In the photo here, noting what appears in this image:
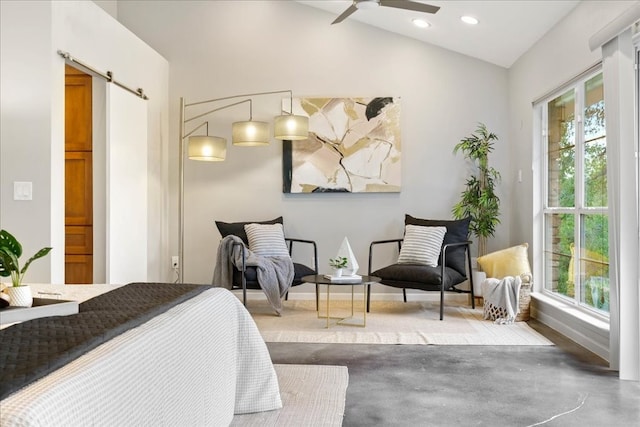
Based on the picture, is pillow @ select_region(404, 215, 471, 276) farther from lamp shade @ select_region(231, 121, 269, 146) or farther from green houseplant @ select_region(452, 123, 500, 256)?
lamp shade @ select_region(231, 121, 269, 146)

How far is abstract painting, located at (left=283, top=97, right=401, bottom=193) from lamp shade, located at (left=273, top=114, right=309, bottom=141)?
718 mm

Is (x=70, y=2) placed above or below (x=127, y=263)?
above

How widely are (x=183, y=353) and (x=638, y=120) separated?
9.87ft

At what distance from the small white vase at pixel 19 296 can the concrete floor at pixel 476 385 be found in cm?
143

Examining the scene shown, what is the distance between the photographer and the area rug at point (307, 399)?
8.93 ft

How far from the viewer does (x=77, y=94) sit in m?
5.66

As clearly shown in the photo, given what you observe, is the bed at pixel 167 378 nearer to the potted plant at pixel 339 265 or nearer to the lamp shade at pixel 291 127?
the potted plant at pixel 339 265

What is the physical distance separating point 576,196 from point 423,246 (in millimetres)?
1488

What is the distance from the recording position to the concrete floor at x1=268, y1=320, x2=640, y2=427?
111 inches

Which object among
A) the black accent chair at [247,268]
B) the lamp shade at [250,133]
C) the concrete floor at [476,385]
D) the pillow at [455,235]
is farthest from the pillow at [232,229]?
the concrete floor at [476,385]

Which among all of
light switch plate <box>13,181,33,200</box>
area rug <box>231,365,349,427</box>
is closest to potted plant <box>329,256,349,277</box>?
area rug <box>231,365,349,427</box>

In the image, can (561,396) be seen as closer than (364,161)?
Yes

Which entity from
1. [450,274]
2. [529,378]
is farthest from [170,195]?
[529,378]

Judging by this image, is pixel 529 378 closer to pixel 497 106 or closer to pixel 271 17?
pixel 497 106
